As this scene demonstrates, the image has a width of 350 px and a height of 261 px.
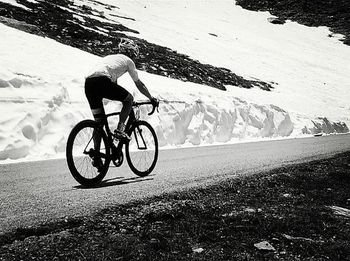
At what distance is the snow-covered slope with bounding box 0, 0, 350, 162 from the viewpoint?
10711 mm

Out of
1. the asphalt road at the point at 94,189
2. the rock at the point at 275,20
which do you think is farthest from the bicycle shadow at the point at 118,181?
the rock at the point at 275,20

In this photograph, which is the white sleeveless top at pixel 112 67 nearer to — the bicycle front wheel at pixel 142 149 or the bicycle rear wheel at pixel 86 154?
the bicycle rear wheel at pixel 86 154

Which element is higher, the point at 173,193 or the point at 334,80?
the point at 334,80

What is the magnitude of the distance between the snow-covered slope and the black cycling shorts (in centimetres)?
428

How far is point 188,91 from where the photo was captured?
707 inches

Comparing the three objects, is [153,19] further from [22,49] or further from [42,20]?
[22,49]

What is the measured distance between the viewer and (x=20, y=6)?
82.1 feet

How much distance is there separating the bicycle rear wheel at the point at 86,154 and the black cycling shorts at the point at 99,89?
0.30 m

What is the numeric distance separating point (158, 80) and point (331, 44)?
4050 cm

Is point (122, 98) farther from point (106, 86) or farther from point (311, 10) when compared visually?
point (311, 10)

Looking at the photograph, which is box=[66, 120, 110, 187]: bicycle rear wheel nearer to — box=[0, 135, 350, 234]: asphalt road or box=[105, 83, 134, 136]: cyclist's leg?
box=[0, 135, 350, 234]: asphalt road

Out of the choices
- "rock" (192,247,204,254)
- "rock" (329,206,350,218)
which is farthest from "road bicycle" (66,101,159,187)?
"rock" (329,206,350,218)

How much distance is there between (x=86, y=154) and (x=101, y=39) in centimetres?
1940

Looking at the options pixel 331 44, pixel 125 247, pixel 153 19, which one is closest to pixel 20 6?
pixel 153 19
